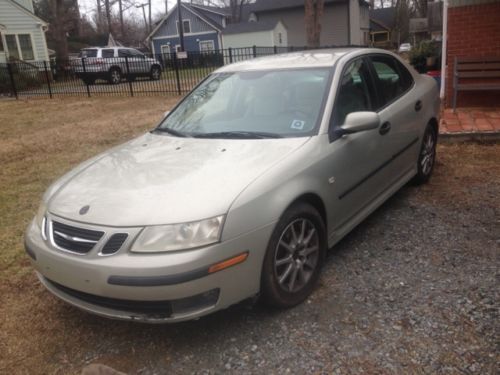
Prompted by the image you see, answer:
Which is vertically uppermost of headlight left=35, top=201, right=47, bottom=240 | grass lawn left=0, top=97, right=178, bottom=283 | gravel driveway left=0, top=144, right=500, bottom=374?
headlight left=35, top=201, right=47, bottom=240

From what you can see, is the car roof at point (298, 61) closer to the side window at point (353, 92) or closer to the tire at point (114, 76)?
the side window at point (353, 92)

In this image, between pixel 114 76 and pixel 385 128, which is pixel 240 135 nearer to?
pixel 385 128

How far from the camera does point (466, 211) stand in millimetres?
4434

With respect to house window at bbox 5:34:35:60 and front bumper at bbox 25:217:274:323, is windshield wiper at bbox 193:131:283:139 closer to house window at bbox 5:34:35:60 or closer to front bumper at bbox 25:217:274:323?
front bumper at bbox 25:217:274:323

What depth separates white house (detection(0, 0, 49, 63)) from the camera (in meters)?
25.3

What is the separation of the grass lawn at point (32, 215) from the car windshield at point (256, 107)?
154cm

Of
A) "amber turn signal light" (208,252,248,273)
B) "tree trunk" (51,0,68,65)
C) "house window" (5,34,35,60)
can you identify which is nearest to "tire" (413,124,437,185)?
"amber turn signal light" (208,252,248,273)

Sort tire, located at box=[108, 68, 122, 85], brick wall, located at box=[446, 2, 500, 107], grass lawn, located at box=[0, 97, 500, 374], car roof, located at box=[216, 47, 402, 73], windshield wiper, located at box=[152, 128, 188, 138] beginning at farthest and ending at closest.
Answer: tire, located at box=[108, 68, 122, 85]
brick wall, located at box=[446, 2, 500, 107]
car roof, located at box=[216, 47, 402, 73]
windshield wiper, located at box=[152, 128, 188, 138]
grass lawn, located at box=[0, 97, 500, 374]

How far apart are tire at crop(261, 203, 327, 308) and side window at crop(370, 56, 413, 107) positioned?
1.56m

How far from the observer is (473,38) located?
838 cm

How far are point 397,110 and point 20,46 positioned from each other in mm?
27261

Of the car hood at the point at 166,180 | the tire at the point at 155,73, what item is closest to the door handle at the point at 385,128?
the car hood at the point at 166,180

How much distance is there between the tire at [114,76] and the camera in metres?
21.2

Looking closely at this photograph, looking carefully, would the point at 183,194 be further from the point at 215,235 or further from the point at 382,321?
the point at 382,321
